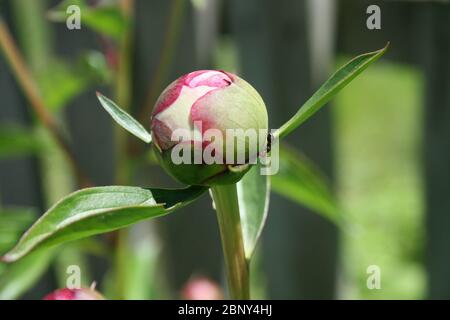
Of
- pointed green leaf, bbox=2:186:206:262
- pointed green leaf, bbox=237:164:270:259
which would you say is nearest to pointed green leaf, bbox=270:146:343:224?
pointed green leaf, bbox=237:164:270:259

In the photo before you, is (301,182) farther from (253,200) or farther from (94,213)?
(94,213)

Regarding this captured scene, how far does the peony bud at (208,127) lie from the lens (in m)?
0.44

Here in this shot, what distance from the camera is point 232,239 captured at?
49 cm

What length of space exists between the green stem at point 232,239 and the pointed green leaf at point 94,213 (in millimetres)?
35

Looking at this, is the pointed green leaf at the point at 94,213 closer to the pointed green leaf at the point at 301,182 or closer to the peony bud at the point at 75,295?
the peony bud at the point at 75,295

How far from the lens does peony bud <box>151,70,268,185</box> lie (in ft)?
1.43

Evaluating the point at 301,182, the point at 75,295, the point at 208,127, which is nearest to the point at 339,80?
the point at 208,127

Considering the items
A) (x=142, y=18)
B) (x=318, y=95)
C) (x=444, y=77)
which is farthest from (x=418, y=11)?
(x=318, y=95)

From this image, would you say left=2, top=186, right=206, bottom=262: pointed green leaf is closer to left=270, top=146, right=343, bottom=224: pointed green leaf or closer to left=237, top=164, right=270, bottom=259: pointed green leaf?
left=237, top=164, right=270, bottom=259: pointed green leaf

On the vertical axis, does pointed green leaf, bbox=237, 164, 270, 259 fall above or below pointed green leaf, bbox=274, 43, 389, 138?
below

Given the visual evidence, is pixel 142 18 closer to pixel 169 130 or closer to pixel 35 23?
pixel 35 23

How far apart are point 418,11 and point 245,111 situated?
925 mm

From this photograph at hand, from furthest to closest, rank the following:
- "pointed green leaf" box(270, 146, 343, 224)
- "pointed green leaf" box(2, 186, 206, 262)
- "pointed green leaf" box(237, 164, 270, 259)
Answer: "pointed green leaf" box(270, 146, 343, 224) → "pointed green leaf" box(237, 164, 270, 259) → "pointed green leaf" box(2, 186, 206, 262)

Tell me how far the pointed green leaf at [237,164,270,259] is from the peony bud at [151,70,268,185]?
0.08 metres
